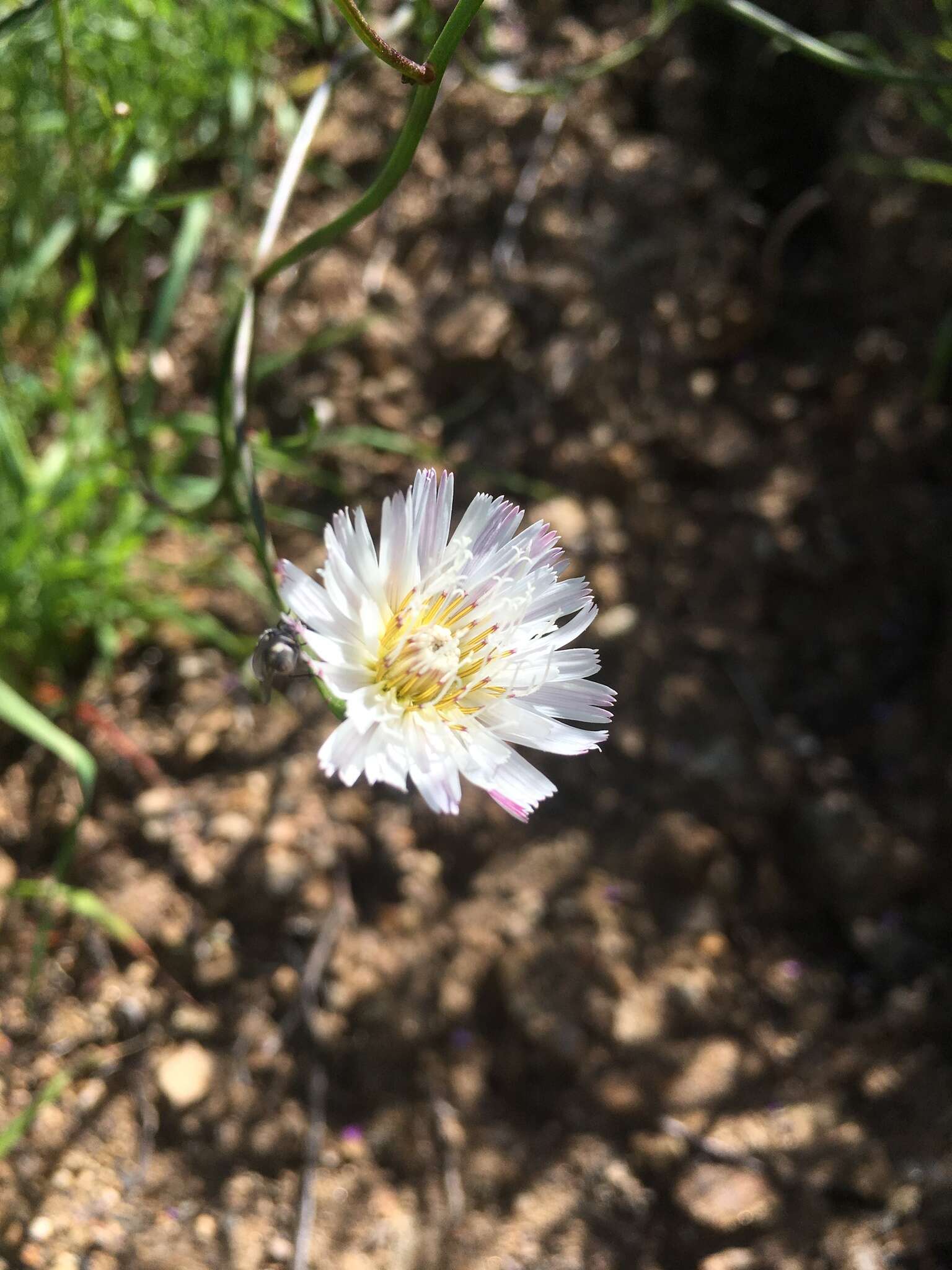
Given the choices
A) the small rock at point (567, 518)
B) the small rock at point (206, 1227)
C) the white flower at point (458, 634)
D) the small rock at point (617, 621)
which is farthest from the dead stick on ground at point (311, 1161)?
the small rock at point (567, 518)

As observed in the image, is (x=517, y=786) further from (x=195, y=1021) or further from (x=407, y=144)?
(x=195, y=1021)

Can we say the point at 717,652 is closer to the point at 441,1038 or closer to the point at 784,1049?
the point at 784,1049

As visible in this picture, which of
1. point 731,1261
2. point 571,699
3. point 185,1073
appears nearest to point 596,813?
point 731,1261

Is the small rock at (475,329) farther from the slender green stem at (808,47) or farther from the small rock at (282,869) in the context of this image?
the small rock at (282,869)

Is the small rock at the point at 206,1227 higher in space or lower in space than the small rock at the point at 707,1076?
lower

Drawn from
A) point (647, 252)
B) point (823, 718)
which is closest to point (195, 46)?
point (647, 252)
